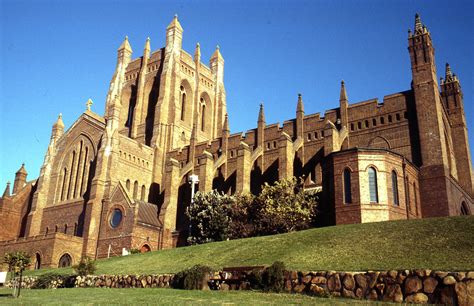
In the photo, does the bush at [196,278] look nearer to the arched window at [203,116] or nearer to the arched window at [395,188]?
the arched window at [395,188]

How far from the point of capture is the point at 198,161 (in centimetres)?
5244

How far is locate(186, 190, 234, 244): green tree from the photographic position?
3719cm

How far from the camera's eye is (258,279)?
16422 mm

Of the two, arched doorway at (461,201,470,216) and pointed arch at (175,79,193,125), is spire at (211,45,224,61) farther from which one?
arched doorway at (461,201,470,216)

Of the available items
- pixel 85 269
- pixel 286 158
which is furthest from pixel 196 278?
pixel 286 158

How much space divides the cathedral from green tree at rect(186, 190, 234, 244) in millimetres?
3573

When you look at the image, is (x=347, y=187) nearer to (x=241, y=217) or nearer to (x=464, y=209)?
(x=241, y=217)

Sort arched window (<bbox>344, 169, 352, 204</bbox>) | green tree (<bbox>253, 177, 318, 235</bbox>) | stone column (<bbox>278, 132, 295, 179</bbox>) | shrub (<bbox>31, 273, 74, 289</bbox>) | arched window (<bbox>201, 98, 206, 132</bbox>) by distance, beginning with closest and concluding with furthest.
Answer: shrub (<bbox>31, 273, 74, 289</bbox>) < arched window (<bbox>344, 169, 352, 204</bbox>) < green tree (<bbox>253, 177, 318, 235</bbox>) < stone column (<bbox>278, 132, 295, 179</bbox>) < arched window (<bbox>201, 98, 206, 132</bbox>)

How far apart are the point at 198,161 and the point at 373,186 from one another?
2568 centimetres

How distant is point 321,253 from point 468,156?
28107 millimetres

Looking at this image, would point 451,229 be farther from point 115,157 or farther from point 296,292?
point 115,157

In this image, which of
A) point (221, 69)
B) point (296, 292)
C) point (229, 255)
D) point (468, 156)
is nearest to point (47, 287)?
point (229, 255)

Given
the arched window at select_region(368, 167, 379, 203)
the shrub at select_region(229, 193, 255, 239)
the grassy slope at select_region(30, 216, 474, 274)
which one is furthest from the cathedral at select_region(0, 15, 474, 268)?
the grassy slope at select_region(30, 216, 474, 274)

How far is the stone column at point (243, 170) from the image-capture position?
139ft
